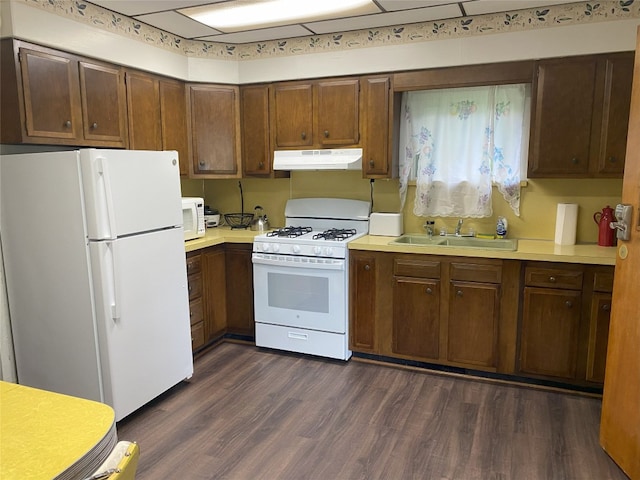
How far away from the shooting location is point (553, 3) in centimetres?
290

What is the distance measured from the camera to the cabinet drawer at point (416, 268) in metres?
3.18

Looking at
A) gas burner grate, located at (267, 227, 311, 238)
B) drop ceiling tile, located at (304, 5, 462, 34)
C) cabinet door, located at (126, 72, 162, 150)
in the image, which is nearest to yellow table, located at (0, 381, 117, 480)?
cabinet door, located at (126, 72, 162, 150)

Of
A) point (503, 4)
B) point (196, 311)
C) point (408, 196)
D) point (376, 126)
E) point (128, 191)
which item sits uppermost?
point (503, 4)

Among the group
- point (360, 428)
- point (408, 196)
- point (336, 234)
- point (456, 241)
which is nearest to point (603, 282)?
point (456, 241)

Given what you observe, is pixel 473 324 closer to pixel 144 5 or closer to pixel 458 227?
pixel 458 227

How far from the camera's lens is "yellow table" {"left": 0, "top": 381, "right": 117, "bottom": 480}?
3.33ft

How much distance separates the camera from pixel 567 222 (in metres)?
3.19

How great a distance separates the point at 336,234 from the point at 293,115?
1037 mm

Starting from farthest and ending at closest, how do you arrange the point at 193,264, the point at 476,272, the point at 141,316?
the point at 193,264 → the point at 476,272 → the point at 141,316

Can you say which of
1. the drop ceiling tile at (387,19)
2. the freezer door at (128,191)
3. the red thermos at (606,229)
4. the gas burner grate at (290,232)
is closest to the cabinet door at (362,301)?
the gas burner grate at (290,232)

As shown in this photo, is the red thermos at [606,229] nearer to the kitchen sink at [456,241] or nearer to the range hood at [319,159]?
the kitchen sink at [456,241]

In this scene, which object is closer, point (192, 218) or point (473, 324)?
point (473, 324)

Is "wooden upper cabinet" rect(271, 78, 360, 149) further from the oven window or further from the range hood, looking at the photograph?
the oven window

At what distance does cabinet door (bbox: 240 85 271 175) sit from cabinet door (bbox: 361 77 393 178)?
85 cm
